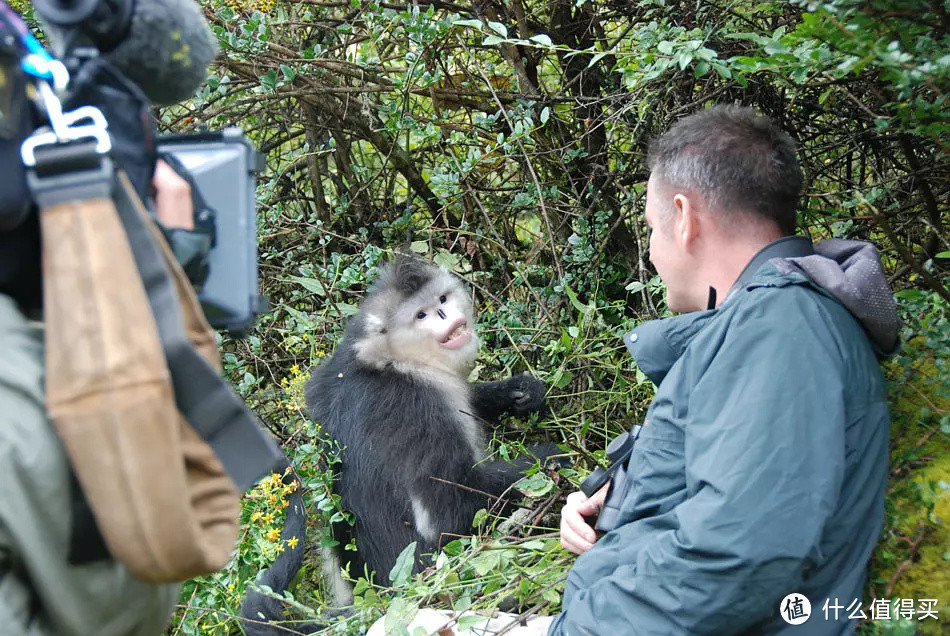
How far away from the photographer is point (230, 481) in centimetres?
139

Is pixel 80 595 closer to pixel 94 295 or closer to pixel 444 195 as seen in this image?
pixel 94 295

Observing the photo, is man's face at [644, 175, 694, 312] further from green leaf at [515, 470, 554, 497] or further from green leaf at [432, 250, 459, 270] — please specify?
green leaf at [432, 250, 459, 270]

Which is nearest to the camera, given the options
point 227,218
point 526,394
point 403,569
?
point 227,218

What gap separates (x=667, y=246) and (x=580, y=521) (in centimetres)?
90

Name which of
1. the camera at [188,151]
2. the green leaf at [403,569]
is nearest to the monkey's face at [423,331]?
the green leaf at [403,569]

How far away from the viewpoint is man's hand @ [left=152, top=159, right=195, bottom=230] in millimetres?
1517

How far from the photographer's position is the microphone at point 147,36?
1337 millimetres

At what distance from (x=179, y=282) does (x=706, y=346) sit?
4.41ft

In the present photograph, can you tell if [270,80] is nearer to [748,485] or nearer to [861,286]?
[861,286]

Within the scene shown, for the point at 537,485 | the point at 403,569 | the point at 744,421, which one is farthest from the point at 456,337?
the point at 744,421

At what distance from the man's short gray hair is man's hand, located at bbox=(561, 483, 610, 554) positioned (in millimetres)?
952

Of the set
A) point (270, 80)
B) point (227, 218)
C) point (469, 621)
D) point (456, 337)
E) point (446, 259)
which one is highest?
point (270, 80)

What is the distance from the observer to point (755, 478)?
188cm

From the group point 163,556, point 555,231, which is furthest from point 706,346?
point 555,231
